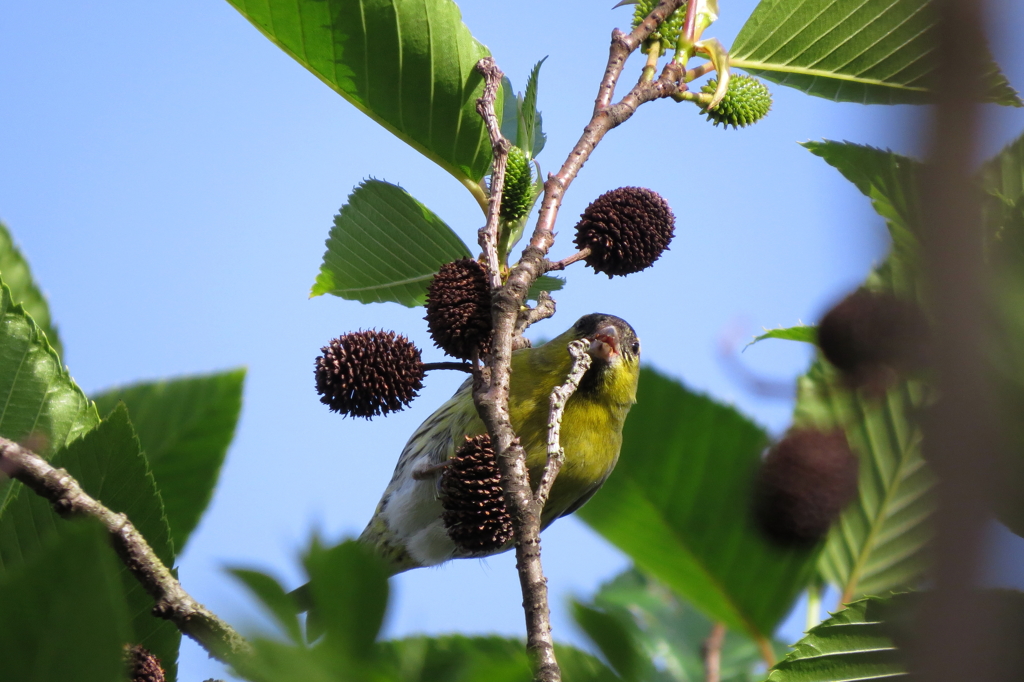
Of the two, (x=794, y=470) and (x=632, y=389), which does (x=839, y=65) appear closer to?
(x=794, y=470)

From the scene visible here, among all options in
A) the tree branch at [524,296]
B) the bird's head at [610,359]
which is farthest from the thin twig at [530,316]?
the bird's head at [610,359]

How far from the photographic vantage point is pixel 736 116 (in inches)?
90.7

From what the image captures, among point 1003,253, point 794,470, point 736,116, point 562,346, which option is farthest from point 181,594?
point 562,346

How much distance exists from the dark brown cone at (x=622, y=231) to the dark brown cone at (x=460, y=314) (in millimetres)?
299

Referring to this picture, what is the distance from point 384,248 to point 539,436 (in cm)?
122

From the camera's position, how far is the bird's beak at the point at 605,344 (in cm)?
359

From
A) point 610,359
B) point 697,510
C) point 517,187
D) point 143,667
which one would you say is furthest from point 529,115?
point 610,359

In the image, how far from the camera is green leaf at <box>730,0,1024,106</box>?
218 cm

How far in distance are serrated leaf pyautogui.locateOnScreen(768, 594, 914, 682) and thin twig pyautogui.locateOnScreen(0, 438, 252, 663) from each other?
2.81 ft

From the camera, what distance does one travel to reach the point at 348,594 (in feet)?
1.94

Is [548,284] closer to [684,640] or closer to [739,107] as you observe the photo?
[739,107]

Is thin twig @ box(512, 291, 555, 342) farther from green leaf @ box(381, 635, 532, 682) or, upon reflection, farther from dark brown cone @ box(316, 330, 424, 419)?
green leaf @ box(381, 635, 532, 682)

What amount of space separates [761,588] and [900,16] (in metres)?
1.55

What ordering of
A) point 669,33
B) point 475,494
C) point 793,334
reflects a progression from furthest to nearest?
point 669,33 → point 475,494 → point 793,334
